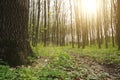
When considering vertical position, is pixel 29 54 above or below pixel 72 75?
above

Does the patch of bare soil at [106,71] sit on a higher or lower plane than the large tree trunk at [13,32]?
lower

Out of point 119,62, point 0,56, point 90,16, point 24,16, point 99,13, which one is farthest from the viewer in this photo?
point 90,16

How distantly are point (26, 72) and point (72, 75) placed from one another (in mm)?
1309

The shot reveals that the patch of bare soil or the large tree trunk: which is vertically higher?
Answer: the large tree trunk

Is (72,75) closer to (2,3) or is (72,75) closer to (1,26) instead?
(1,26)

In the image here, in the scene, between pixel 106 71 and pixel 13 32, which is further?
pixel 106 71

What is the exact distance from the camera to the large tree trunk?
5.60m

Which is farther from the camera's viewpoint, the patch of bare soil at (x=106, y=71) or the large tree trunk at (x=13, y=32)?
the patch of bare soil at (x=106, y=71)

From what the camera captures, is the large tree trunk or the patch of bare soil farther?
the patch of bare soil

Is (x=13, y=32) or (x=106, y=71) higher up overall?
(x=13, y=32)

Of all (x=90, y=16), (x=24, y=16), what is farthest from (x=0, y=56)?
(x=90, y=16)

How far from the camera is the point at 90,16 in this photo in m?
33.0

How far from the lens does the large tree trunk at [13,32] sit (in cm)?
560

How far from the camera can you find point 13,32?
19.4 ft
